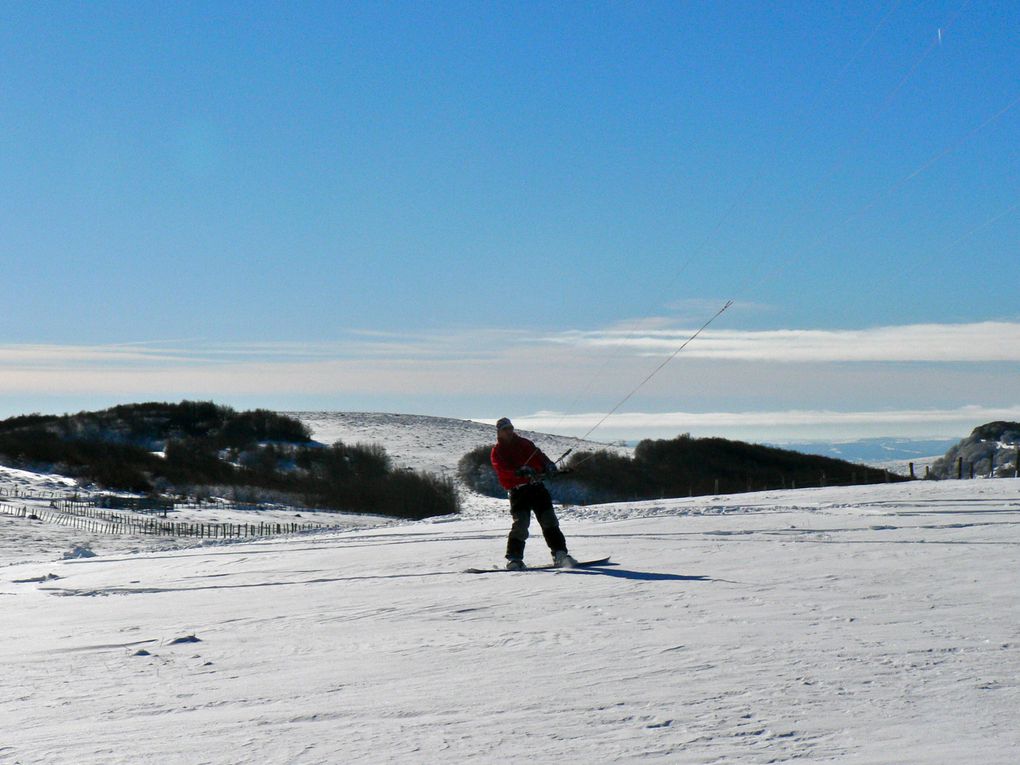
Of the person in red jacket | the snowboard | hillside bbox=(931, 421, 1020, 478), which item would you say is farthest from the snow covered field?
hillside bbox=(931, 421, 1020, 478)

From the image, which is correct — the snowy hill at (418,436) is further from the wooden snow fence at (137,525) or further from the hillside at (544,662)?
the hillside at (544,662)

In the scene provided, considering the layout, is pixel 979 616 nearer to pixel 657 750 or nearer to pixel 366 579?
pixel 657 750

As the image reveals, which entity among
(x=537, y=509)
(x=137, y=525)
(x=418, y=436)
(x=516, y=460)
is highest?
(x=418, y=436)

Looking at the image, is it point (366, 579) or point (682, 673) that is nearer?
point (682, 673)

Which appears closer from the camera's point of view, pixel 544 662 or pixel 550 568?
pixel 544 662

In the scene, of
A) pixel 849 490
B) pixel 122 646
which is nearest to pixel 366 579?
pixel 122 646

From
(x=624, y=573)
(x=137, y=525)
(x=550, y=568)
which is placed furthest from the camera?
(x=137, y=525)

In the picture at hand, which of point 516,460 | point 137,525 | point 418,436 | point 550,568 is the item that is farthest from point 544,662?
point 418,436

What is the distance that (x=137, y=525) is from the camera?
44.1 metres

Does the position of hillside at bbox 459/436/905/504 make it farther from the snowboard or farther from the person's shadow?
the person's shadow

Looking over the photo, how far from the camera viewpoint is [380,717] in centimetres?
516

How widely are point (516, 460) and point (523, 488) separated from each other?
1.24ft

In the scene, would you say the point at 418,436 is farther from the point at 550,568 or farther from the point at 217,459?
the point at 550,568

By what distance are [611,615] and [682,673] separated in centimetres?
223
